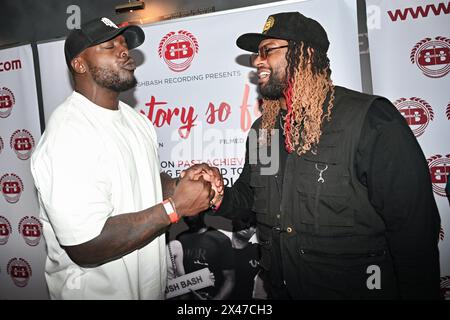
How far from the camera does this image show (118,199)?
64.6 inches

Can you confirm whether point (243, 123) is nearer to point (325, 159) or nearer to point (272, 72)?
point (272, 72)

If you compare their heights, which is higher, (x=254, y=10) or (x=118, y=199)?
(x=254, y=10)

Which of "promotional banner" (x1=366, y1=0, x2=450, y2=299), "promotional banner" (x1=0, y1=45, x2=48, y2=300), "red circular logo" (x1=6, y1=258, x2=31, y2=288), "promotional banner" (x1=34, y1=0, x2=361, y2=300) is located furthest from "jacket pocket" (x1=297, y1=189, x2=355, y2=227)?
"red circular logo" (x1=6, y1=258, x2=31, y2=288)

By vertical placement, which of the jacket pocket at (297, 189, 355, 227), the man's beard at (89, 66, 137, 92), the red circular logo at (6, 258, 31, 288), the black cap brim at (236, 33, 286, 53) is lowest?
the red circular logo at (6, 258, 31, 288)

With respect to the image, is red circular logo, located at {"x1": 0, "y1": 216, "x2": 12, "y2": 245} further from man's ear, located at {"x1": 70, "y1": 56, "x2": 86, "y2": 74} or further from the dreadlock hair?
the dreadlock hair

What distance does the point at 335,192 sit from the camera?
157 cm

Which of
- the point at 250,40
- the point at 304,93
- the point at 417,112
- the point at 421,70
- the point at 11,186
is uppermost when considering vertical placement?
the point at 250,40

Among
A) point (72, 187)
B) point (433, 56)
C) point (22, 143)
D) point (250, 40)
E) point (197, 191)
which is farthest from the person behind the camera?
point (22, 143)

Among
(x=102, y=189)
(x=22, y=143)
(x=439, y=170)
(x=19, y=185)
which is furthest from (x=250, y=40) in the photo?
(x=19, y=185)

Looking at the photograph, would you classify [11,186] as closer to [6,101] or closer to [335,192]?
[6,101]

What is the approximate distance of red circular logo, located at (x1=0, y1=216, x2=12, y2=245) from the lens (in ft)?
11.5

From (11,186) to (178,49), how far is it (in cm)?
238
